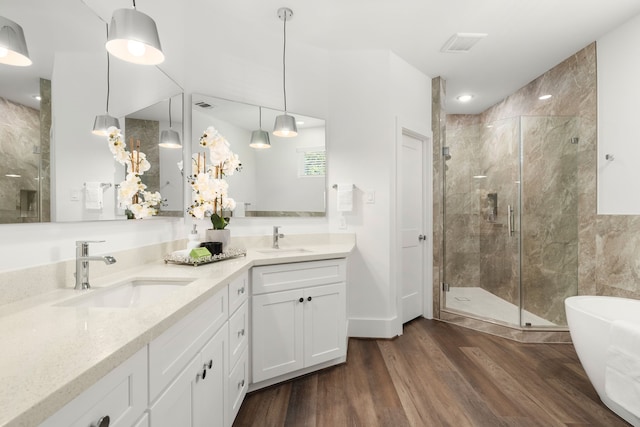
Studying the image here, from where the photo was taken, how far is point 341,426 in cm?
173

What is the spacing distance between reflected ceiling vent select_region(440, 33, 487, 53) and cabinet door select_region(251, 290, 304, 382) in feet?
8.16

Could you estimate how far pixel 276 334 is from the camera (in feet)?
6.66

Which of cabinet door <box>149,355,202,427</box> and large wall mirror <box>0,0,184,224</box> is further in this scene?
large wall mirror <box>0,0,184,224</box>

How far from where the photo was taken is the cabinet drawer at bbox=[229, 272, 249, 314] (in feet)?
5.32

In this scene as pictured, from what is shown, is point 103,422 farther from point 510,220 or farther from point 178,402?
point 510,220

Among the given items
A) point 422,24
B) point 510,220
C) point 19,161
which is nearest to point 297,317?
point 19,161

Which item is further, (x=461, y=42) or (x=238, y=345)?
(x=461, y=42)

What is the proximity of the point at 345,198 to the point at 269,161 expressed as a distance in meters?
0.75

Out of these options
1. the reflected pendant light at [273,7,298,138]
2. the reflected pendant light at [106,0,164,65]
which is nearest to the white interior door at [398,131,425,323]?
the reflected pendant light at [273,7,298,138]

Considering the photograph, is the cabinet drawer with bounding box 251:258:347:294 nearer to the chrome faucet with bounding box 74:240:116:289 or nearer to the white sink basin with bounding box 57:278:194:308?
the white sink basin with bounding box 57:278:194:308

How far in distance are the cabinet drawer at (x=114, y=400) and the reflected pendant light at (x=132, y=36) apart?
120 centimetres

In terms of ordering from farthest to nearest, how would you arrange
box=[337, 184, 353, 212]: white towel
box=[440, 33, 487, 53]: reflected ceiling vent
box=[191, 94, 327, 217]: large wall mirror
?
box=[337, 184, 353, 212]: white towel < box=[440, 33, 487, 53]: reflected ceiling vent < box=[191, 94, 327, 217]: large wall mirror

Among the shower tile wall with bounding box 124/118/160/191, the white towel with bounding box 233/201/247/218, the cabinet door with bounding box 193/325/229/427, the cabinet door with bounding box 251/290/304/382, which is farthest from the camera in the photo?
the white towel with bounding box 233/201/247/218

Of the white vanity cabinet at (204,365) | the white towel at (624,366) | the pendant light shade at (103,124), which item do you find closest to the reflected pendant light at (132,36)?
the pendant light shade at (103,124)
